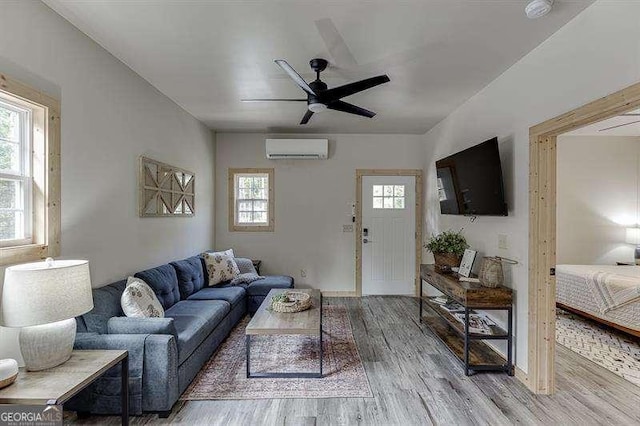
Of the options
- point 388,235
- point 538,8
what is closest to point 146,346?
point 538,8

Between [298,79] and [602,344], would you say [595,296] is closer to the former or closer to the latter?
[602,344]

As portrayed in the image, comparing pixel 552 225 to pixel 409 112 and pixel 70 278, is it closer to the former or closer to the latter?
pixel 409 112

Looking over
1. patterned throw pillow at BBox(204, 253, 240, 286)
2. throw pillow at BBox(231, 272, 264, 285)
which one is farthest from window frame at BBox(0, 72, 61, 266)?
throw pillow at BBox(231, 272, 264, 285)

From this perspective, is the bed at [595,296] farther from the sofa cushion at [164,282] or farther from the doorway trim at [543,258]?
the sofa cushion at [164,282]

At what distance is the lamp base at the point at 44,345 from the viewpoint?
5.48 feet

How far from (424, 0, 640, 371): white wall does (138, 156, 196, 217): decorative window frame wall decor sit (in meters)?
3.53

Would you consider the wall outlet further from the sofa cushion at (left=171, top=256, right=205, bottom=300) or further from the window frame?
the window frame

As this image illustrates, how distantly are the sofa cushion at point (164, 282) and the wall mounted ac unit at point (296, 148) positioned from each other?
2404 millimetres

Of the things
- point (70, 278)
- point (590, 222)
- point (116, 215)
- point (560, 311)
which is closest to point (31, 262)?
point (70, 278)

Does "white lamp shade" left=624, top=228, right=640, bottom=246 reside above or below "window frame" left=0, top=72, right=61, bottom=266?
below

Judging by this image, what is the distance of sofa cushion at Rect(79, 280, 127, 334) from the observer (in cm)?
225

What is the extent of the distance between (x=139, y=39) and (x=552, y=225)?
353 centimetres

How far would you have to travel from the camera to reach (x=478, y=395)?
2.49 metres

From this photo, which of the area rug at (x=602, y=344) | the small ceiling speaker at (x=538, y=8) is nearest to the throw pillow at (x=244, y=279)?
the area rug at (x=602, y=344)
